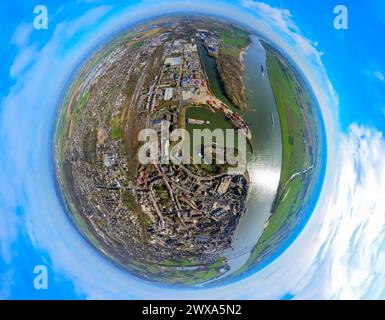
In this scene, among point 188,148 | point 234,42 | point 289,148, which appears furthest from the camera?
point 234,42

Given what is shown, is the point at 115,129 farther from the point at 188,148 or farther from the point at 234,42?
the point at 234,42

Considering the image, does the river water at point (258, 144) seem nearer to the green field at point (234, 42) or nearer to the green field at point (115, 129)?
the green field at point (234, 42)

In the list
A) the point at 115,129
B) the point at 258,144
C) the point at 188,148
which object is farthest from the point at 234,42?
the point at 115,129

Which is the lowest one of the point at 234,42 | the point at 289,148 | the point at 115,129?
the point at 289,148

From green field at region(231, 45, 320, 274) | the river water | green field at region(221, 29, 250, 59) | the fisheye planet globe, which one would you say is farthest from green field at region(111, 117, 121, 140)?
green field at region(231, 45, 320, 274)

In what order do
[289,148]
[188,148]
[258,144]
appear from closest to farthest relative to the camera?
[188,148]
[258,144]
[289,148]

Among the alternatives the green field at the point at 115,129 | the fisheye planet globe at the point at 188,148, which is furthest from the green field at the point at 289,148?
the green field at the point at 115,129

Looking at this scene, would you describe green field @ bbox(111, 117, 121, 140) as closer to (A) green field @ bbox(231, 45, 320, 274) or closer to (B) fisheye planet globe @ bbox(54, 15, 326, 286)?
(B) fisheye planet globe @ bbox(54, 15, 326, 286)
